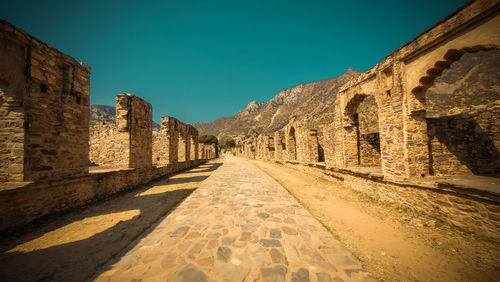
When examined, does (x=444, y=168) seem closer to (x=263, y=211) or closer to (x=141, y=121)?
(x=263, y=211)

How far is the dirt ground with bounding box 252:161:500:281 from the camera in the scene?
2660 mm

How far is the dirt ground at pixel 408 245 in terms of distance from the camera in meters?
2.66

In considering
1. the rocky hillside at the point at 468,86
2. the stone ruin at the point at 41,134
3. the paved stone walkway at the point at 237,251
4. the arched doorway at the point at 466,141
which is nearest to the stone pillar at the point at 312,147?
the arched doorway at the point at 466,141

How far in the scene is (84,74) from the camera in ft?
21.0

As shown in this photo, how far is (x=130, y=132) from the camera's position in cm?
854

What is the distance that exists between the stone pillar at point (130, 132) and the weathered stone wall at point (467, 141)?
1328 cm

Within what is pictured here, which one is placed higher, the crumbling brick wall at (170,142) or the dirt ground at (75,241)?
the crumbling brick wall at (170,142)

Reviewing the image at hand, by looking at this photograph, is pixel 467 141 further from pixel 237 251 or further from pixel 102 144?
pixel 102 144

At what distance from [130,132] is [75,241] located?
20.2ft

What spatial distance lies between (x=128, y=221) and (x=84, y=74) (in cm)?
601

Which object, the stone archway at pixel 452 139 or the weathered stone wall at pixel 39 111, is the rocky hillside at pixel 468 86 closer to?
the stone archway at pixel 452 139

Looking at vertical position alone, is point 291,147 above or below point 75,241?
above

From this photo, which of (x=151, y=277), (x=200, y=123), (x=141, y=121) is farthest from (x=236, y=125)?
(x=151, y=277)

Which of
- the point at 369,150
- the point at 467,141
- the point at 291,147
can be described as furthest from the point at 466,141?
the point at 291,147
